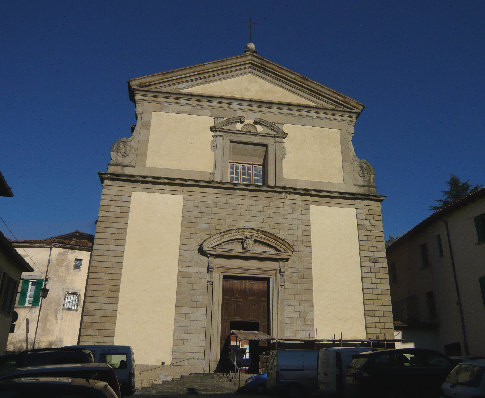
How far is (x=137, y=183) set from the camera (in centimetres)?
1675

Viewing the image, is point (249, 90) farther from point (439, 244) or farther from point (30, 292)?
point (30, 292)

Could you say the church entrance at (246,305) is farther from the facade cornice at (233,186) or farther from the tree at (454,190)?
the tree at (454,190)

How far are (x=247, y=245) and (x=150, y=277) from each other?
12.8 ft

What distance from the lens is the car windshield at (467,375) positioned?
766cm

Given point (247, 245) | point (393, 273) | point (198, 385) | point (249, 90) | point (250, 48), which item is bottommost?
point (198, 385)

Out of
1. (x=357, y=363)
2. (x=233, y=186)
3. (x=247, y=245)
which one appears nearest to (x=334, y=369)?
(x=357, y=363)

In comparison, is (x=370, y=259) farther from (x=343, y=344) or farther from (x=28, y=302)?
(x=28, y=302)

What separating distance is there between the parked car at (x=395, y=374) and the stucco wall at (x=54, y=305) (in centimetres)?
2641

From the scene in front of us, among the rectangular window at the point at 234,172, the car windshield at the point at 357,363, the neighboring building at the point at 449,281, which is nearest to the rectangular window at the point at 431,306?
the neighboring building at the point at 449,281

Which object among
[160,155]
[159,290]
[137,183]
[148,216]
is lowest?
[159,290]

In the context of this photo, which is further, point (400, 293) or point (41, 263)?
point (41, 263)

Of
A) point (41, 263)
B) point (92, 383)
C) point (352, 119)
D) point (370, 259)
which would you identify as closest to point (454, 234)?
point (370, 259)

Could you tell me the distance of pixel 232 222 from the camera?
55.1 feet

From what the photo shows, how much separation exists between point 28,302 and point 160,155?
1991cm
